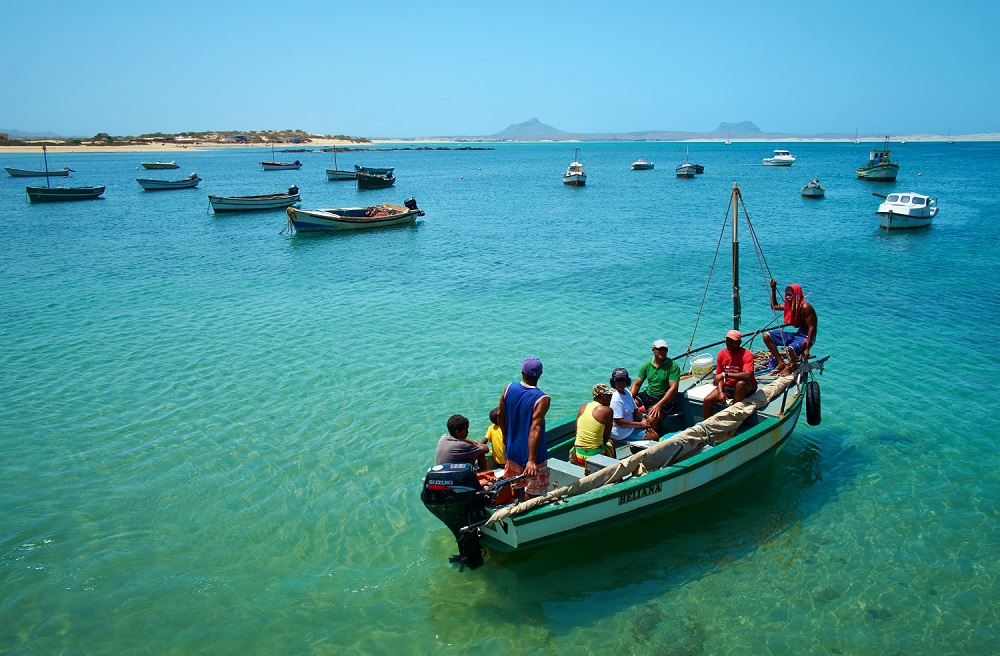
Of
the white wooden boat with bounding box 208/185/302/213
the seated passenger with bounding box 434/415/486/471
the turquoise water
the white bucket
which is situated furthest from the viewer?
the white wooden boat with bounding box 208/185/302/213

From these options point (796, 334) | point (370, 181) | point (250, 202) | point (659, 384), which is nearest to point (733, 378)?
point (659, 384)

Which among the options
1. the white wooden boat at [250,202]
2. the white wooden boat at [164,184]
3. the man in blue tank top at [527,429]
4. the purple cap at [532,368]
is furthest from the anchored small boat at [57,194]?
the purple cap at [532,368]

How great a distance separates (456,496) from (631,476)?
99.2 inches

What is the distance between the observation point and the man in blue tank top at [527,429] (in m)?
7.63

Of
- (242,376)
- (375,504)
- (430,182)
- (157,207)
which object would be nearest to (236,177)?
(430,182)

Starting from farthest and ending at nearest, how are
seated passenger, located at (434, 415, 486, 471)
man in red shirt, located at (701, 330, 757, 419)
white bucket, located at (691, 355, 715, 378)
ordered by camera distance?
white bucket, located at (691, 355, 715, 378) < man in red shirt, located at (701, 330, 757, 419) < seated passenger, located at (434, 415, 486, 471)

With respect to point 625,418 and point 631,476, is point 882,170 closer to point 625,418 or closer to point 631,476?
point 625,418

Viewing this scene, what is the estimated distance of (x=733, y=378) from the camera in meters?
10.1

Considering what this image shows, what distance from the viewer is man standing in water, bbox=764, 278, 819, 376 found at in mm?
11633

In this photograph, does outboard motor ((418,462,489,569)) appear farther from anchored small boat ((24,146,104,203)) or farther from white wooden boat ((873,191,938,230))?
anchored small boat ((24,146,104,203))

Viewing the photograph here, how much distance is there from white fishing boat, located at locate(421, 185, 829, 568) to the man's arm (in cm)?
36

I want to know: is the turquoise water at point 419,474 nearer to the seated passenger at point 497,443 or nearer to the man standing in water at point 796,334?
the seated passenger at point 497,443

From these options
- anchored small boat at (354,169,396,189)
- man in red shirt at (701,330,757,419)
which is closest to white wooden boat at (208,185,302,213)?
anchored small boat at (354,169,396,189)

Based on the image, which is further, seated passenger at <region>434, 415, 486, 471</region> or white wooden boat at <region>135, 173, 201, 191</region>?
Answer: white wooden boat at <region>135, 173, 201, 191</region>
